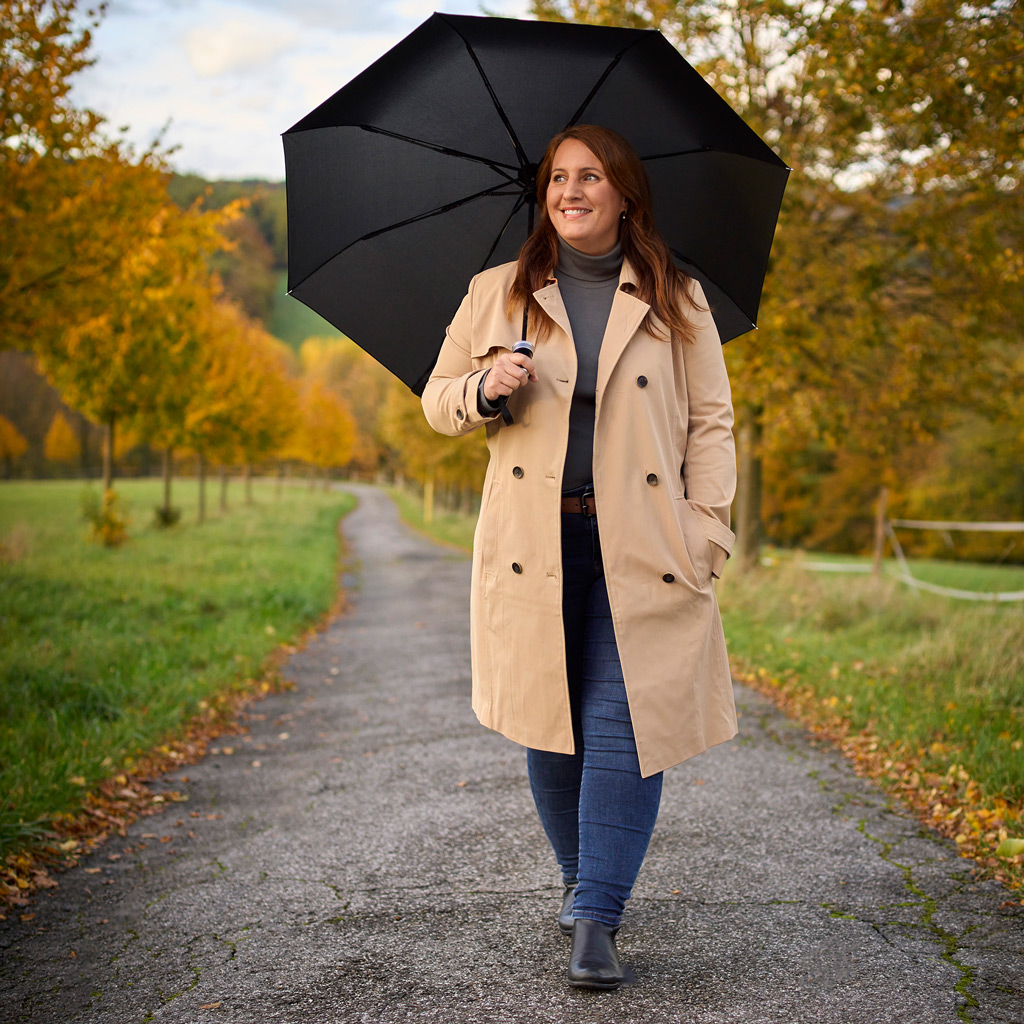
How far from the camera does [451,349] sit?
9.32 ft

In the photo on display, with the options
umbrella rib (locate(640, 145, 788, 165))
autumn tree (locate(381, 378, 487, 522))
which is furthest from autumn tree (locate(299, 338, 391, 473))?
umbrella rib (locate(640, 145, 788, 165))

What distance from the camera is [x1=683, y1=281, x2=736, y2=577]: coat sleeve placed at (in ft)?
8.55

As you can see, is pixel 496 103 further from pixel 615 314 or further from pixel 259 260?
pixel 259 260

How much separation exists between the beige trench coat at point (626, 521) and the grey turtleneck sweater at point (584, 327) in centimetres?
5

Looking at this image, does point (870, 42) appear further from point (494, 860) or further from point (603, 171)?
point (494, 860)

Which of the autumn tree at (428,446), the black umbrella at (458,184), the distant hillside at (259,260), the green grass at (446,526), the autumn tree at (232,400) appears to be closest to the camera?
the black umbrella at (458,184)

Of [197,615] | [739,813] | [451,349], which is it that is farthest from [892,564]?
[451,349]

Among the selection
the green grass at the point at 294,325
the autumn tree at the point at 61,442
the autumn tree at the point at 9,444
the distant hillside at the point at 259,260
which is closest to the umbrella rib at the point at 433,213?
the autumn tree at the point at 9,444

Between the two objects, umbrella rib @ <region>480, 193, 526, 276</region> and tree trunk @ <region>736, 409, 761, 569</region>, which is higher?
umbrella rib @ <region>480, 193, 526, 276</region>

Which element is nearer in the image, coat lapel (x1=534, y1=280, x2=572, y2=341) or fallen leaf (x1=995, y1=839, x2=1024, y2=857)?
coat lapel (x1=534, y1=280, x2=572, y2=341)

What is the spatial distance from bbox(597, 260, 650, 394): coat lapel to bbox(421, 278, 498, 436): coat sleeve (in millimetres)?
319

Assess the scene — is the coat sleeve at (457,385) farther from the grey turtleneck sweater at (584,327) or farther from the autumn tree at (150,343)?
the autumn tree at (150,343)

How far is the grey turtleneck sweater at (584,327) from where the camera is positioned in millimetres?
2617

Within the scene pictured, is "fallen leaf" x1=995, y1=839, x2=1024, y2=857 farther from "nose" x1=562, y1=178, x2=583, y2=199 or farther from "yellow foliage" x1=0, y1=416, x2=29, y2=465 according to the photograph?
"yellow foliage" x1=0, y1=416, x2=29, y2=465
